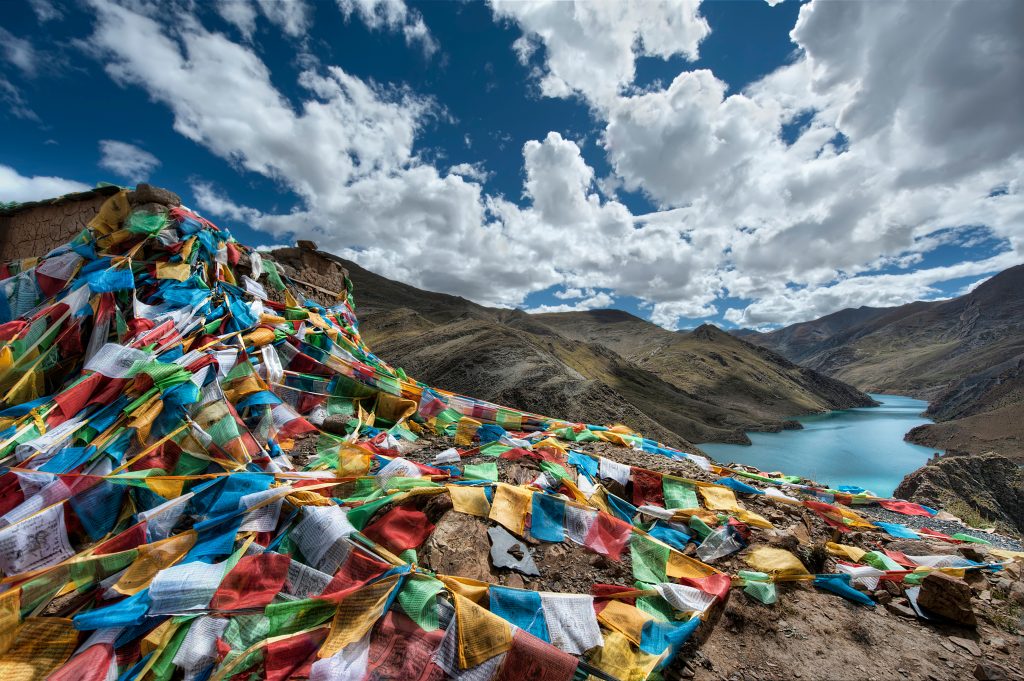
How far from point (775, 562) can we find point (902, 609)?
0.90 m

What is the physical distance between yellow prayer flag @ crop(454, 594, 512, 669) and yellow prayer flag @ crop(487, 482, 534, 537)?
1.20 m

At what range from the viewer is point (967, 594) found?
3.30 m

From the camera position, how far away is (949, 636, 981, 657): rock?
3088 millimetres

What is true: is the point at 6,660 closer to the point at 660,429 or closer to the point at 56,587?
the point at 56,587

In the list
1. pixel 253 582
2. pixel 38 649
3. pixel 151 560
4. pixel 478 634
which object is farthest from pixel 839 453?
pixel 38 649

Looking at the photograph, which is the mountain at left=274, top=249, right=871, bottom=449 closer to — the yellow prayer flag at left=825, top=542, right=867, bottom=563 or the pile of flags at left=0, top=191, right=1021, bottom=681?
the pile of flags at left=0, top=191, right=1021, bottom=681

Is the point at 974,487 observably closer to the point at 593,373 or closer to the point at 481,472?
the point at 481,472

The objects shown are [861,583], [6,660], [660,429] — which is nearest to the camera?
[6,660]

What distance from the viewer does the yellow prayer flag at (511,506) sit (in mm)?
3936

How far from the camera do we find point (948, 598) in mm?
3352

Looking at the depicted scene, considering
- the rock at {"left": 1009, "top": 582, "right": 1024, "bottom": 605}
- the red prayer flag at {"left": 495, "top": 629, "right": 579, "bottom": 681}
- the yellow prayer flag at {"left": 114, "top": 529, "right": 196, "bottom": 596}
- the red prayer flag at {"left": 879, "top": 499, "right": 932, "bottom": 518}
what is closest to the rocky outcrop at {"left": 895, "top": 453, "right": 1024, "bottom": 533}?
the red prayer flag at {"left": 879, "top": 499, "right": 932, "bottom": 518}

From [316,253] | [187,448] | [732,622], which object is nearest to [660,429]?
[316,253]

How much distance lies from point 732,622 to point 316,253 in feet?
41.2

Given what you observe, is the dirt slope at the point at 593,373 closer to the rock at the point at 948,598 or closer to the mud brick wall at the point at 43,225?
the rock at the point at 948,598
